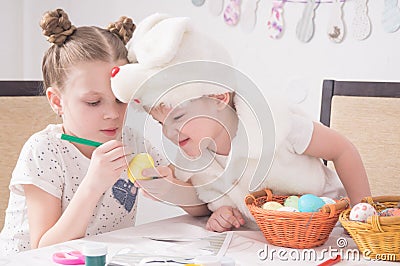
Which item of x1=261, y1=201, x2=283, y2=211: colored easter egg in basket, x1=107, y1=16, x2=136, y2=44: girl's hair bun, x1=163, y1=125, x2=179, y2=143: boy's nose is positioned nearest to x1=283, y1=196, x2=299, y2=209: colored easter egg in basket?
x1=261, y1=201, x2=283, y2=211: colored easter egg in basket

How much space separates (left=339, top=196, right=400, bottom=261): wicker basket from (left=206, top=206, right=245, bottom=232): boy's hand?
227mm

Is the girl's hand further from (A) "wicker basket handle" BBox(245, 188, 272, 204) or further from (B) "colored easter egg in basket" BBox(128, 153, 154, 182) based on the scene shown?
(A) "wicker basket handle" BBox(245, 188, 272, 204)

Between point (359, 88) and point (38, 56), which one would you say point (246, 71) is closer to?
point (359, 88)

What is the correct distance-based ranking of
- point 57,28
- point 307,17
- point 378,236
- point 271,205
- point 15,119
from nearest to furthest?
point 378,236, point 271,205, point 57,28, point 15,119, point 307,17

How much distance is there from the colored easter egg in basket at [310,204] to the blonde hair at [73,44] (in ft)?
1.59

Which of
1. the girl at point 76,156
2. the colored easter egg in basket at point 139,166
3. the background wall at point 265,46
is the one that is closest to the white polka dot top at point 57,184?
the girl at point 76,156

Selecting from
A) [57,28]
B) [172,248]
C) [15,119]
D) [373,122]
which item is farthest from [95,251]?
[373,122]

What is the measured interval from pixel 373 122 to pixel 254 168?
0.58m

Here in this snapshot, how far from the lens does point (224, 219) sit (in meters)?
1.17

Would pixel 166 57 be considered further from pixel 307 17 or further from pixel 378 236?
pixel 307 17

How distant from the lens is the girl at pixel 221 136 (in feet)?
3.41

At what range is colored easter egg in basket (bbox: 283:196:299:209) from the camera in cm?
110

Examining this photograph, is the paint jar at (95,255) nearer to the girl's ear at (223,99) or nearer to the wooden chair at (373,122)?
the girl's ear at (223,99)

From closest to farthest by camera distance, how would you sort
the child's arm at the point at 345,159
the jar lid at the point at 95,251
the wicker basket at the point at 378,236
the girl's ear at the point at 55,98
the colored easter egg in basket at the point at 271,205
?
the jar lid at the point at 95,251 < the wicker basket at the point at 378,236 < the colored easter egg in basket at the point at 271,205 < the child's arm at the point at 345,159 < the girl's ear at the point at 55,98
